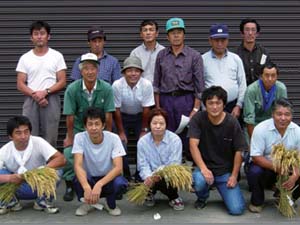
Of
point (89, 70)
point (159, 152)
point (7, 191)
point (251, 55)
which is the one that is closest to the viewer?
point (7, 191)

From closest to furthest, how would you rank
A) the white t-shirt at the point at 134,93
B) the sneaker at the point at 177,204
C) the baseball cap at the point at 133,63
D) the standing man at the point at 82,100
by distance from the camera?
the sneaker at the point at 177,204 → the standing man at the point at 82,100 → the baseball cap at the point at 133,63 → the white t-shirt at the point at 134,93

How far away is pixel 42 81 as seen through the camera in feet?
19.1

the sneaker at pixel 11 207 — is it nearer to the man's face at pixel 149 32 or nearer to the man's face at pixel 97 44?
the man's face at pixel 97 44

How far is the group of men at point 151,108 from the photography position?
5.03 m

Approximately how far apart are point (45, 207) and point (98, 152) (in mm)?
769

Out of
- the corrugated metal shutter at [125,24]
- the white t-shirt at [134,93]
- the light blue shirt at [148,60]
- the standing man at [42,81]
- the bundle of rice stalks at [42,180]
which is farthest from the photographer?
the corrugated metal shutter at [125,24]

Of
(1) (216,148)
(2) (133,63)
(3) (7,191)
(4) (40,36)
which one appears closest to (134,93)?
(2) (133,63)

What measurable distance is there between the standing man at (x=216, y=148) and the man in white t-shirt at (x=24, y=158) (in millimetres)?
1384

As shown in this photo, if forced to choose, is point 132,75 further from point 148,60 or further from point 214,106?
point 214,106

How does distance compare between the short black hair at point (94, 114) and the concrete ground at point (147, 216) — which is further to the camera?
the short black hair at point (94, 114)

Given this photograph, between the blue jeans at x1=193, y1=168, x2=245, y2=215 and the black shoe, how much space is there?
136cm

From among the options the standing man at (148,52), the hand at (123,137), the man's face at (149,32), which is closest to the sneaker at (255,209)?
the hand at (123,137)

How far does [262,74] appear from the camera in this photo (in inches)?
216

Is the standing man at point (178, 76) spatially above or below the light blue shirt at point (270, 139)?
above
